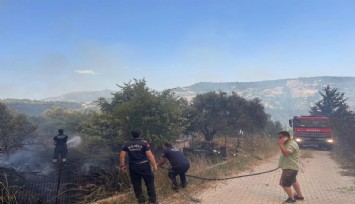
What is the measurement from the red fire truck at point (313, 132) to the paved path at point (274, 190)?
1195 cm

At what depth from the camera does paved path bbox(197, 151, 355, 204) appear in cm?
837

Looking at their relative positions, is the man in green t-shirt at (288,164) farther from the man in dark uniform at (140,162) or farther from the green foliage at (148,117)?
the green foliage at (148,117)

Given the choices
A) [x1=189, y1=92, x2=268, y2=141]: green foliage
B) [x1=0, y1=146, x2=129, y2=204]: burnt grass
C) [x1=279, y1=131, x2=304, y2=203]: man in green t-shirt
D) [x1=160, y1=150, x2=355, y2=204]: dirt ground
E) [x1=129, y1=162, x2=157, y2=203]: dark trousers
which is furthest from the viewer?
[x1=189, y1=92, x2=268, y2=141]: green foliage

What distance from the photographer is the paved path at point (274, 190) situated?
837 centimetres

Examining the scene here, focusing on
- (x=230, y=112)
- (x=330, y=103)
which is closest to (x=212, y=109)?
(x=230, y=112)

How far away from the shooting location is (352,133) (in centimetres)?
2133

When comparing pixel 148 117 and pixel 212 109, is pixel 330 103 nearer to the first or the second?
pixel 212 109

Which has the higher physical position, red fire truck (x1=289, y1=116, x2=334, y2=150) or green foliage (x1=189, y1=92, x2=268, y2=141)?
green foliage (x1=189, y1=92, x2=268, y2=141)

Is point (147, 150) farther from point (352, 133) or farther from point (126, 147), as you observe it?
point (352, 133)

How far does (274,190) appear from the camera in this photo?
959 centimetres

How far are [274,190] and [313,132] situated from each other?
54.1 feet

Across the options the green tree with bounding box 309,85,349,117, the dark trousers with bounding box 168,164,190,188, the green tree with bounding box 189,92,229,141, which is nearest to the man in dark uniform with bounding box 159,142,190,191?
the dark trousers with bounding box 168,164,190,188

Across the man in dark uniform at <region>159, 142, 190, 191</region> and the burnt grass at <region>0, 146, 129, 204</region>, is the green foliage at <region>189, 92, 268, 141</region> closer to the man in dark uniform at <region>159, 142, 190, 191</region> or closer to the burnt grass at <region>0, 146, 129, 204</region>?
the man in dark uniform at <region>159, 142, 190, 191</region>

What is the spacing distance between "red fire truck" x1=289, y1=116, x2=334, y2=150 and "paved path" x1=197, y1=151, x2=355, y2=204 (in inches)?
471
